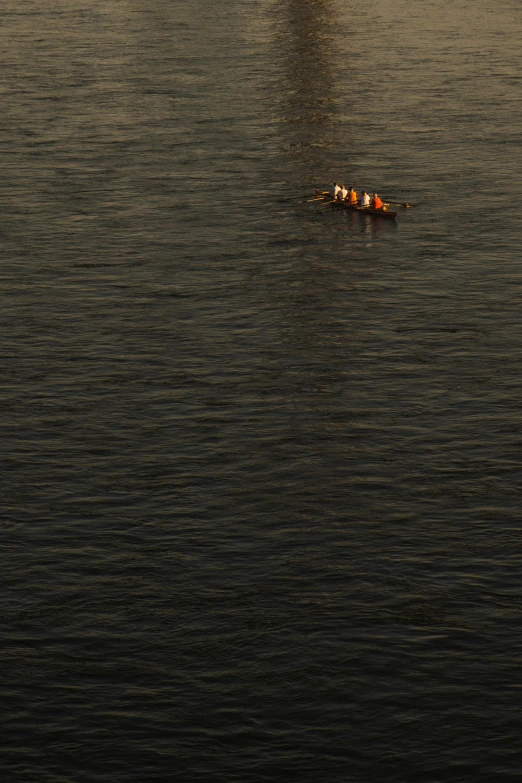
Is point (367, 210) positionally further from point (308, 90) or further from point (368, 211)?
point (308, 90)

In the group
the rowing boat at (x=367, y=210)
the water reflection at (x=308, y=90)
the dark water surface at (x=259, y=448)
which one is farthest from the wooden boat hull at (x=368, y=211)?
the water reflection at (x=308, y=90)

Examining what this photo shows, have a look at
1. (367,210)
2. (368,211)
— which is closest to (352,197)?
(367,210)

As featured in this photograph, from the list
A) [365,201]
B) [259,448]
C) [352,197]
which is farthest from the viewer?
[352,197]

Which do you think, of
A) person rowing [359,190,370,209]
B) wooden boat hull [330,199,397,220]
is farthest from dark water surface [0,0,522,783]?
person rowing [359,190,370,209]

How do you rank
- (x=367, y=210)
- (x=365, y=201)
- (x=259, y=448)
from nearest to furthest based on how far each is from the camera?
(x=259, y=448) → (x=365, y=201) → (x=367, y=210)

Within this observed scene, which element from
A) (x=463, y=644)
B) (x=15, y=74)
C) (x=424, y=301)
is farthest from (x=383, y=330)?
(x=15, y=74)

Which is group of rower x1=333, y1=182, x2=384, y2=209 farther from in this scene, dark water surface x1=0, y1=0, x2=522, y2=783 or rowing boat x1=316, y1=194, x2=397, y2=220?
dark water surface x1=0, y1=0, x2=522, y2=783
